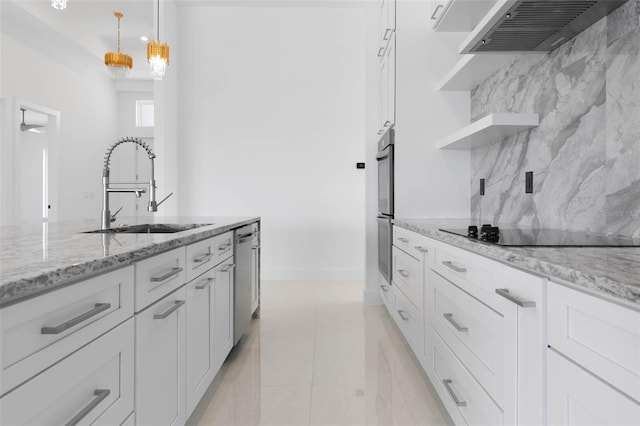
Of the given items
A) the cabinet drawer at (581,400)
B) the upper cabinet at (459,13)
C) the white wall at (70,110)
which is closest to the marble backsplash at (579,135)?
the upper cabinet at (459,13)

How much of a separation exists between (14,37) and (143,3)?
1752mm

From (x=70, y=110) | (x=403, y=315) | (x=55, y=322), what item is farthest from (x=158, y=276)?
(x=70, y=110)

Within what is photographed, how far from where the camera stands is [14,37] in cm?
505

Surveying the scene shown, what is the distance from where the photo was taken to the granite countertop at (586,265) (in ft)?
2.20

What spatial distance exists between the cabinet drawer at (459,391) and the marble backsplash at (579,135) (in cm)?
78

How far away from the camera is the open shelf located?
2307 millimetres

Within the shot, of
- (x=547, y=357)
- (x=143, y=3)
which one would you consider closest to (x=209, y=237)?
(x=547, y=357)

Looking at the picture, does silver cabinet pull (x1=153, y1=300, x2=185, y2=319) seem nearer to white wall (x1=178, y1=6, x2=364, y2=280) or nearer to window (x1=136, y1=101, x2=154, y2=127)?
white wall (x1=178, y1=6, x2=364, y2=280)

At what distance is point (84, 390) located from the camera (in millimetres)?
869

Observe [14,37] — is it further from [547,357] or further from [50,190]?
[547,357]

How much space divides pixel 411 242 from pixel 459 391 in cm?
97

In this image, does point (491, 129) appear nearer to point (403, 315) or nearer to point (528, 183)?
point (528, 183)

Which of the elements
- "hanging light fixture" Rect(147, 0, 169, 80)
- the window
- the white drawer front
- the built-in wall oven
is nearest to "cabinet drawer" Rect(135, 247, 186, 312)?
the white drawer front

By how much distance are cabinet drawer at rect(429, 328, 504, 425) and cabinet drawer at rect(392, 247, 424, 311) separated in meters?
0.28
